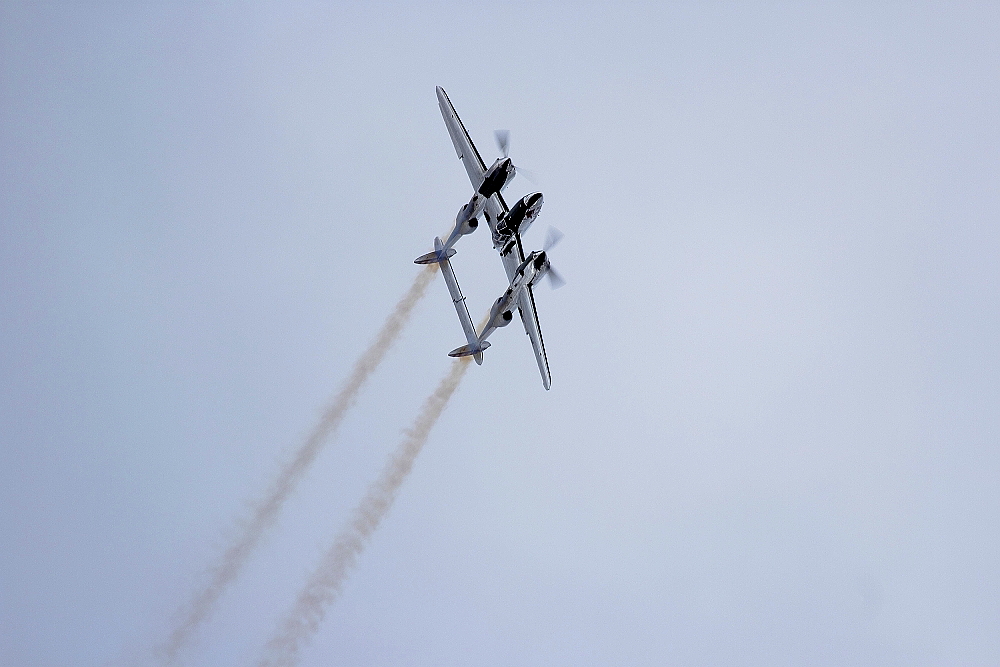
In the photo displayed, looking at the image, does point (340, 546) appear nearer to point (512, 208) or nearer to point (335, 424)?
point (335, 424)

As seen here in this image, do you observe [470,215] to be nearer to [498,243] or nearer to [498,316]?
[498,243]

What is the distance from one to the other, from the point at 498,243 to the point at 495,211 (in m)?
3.01

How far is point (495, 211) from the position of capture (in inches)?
2685

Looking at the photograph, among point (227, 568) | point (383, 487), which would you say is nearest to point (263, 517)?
point (227, 568)

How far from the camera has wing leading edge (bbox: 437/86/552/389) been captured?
6569 centimetres

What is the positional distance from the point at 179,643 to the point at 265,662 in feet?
19.0

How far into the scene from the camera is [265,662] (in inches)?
2442

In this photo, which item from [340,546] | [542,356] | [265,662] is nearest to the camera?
[265,662]

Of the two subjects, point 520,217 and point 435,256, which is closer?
point 520,217

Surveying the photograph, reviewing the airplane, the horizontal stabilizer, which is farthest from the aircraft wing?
the horizontal stabilizer

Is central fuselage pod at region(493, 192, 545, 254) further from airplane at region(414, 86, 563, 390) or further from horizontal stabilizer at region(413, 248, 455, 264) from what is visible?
horizontal stabilizer at region(413, 248, 455, 264)

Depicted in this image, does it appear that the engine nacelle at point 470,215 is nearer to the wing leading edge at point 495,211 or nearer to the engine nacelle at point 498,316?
the wing leading edge at point 495,211

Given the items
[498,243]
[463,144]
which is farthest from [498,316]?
[463,144]

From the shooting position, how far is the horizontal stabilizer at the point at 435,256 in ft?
225
